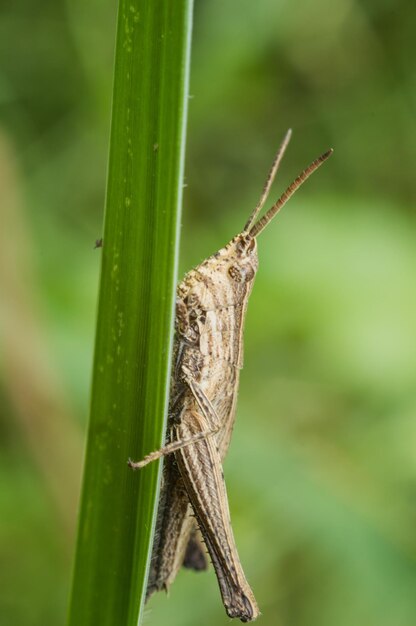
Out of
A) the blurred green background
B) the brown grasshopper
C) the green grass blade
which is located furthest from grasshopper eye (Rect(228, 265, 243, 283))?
the blurred green background

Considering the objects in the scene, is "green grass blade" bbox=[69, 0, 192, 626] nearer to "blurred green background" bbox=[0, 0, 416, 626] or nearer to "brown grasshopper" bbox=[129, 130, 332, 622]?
"brown grasshopper" bbox=[129, 130, 332, 622]

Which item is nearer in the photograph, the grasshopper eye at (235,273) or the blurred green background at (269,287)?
the grasshopper eye at (235,273)

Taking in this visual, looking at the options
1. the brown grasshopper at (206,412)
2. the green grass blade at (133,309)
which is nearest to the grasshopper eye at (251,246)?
the brown grasshopper at (206,412)

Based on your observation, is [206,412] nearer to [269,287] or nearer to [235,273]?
[235,273]

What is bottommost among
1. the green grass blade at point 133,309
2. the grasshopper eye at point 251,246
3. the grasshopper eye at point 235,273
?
the green grass blade at point 133,309

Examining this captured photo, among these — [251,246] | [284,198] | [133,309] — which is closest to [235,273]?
[251,246]

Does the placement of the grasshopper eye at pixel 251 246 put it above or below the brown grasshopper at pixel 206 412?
above

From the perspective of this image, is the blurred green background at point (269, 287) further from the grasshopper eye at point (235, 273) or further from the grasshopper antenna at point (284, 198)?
the grasshopper antenna at point (284, 198)
